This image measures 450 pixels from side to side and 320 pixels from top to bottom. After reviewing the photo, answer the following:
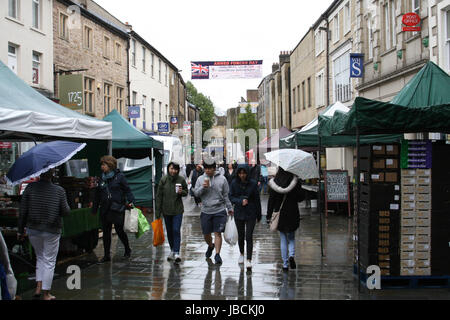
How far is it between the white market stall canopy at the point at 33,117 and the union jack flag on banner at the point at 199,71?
395 inches

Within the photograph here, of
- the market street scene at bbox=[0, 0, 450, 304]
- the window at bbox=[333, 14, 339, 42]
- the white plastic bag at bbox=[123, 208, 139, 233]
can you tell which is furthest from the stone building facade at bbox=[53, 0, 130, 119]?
the window at bbox=[333, 14, 339, 42]

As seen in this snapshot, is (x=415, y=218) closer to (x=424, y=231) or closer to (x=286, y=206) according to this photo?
(x=424, y=231)

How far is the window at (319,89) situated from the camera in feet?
97.3

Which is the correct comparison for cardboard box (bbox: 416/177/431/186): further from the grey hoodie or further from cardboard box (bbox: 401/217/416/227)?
the grey hoodie

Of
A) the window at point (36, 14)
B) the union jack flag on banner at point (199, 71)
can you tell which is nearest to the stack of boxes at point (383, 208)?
the union jack flag on banner at point (199, 71)

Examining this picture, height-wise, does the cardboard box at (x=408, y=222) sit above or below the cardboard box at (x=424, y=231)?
above

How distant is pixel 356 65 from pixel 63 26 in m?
14.1

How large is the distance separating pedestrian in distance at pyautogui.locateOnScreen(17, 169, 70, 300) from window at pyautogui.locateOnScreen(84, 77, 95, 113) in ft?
64.0

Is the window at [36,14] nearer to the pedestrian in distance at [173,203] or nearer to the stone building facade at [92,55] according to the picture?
the stone building facade at [92,55]

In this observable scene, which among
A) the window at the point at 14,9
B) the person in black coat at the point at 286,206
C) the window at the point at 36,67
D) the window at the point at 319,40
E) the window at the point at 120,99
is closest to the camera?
the person in black coat at the point at 286,206

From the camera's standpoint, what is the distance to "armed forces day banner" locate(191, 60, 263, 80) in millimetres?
19594

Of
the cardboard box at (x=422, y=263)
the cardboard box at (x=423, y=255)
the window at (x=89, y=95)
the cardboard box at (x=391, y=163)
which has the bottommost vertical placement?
the cardboard box at (x=422, y=263)

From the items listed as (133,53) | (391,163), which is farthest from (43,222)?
(133,53)
